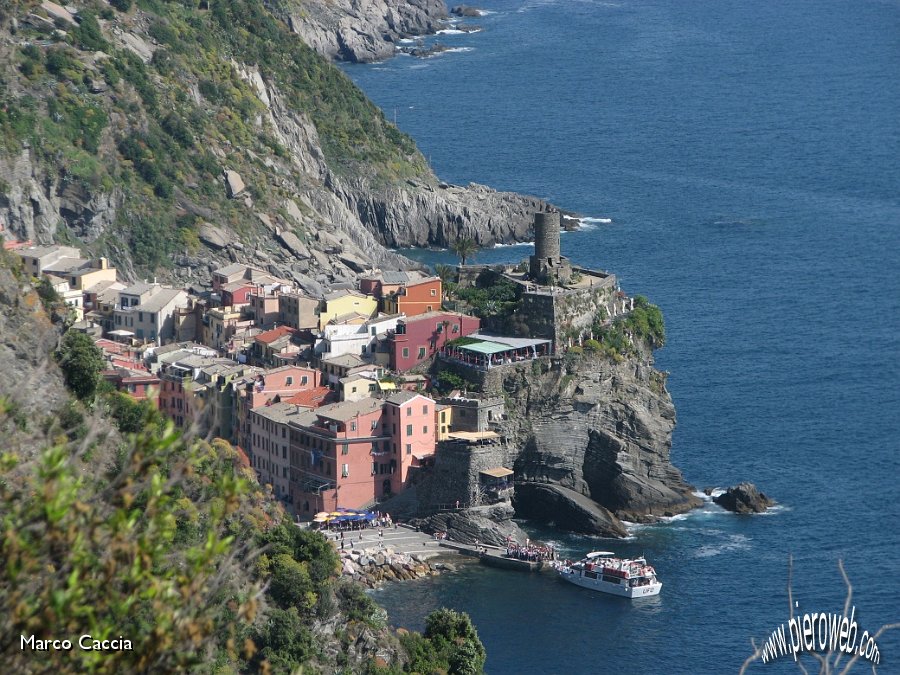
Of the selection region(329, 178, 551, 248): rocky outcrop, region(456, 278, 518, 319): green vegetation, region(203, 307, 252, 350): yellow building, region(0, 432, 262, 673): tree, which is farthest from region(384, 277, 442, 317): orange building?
region(0, 432, 262, 673): tree

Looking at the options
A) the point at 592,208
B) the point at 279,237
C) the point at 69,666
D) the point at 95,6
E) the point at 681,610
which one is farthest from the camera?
the point at 592,208

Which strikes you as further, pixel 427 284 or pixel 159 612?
pixel 427 284

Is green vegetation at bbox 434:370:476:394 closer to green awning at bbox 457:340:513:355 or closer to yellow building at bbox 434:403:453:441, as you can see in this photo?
green awning at bbox 457:340:513:355

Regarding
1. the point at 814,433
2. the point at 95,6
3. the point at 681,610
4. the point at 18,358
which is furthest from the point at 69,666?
the point at 95,6

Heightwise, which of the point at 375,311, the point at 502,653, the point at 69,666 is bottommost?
the point at 502,653

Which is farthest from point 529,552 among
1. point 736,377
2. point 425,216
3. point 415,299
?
point 425,216

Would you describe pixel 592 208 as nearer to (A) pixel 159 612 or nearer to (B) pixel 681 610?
(B) pixel 681 610

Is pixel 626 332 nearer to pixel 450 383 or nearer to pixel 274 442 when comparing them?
pixel 450 383
